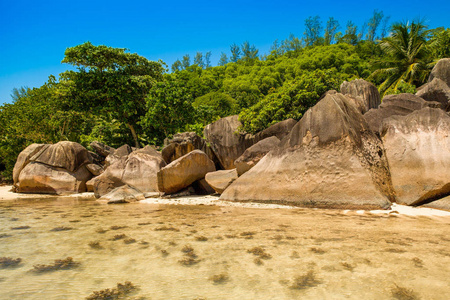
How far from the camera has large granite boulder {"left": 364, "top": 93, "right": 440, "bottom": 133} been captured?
27.9ft

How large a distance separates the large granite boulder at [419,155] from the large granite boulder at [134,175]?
314 inches

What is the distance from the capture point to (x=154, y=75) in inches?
778

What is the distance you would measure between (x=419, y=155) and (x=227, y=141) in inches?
298

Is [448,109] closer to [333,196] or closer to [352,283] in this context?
[333,196]

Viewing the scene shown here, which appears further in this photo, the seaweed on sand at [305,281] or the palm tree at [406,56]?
the palm tree at [406,56]

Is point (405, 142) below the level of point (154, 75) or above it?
below

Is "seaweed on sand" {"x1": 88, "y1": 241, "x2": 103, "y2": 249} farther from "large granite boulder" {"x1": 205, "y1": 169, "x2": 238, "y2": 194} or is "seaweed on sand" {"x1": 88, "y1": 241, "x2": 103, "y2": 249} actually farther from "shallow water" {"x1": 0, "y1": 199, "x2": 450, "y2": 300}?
"large granite boulder" {"x1": 205, "y1": 169, "x2": 238, "y2": 194}

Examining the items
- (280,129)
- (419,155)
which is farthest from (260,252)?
(280,129)

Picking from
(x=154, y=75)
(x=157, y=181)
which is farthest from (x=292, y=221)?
(x=154, y=75)

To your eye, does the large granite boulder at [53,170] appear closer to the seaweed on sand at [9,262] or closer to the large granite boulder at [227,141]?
the large granite boulder at [227,141]

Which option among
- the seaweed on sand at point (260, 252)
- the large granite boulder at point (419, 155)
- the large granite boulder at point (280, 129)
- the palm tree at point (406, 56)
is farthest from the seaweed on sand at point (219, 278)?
the palm tree at point (406, 56)

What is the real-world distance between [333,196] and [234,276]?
14.0 feet

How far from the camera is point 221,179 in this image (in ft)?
31.3

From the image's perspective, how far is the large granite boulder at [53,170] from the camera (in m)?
13.4
